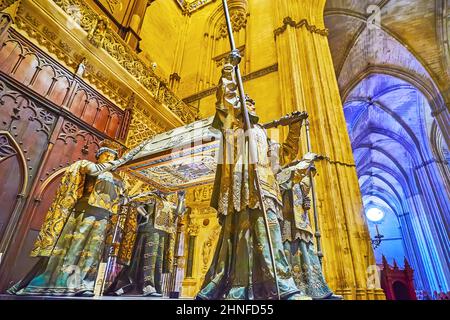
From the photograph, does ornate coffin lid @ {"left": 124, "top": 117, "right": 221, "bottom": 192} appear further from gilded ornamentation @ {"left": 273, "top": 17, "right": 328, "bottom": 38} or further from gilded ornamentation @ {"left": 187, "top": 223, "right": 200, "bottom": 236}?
gilded ornamentation @ {"left": 273, "top": 17, "right": 328, "bottom": 38}

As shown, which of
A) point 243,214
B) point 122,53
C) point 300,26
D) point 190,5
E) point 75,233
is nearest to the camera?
point 243,214

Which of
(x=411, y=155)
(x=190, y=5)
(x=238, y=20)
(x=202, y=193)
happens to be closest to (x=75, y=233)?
(x=202, y=193)

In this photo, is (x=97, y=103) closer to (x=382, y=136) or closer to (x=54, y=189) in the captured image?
(x=54, y=189)

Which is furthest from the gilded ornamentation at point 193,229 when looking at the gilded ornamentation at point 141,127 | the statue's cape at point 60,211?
the statue's cape at point 60,211

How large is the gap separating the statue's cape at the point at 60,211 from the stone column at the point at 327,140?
413 cm

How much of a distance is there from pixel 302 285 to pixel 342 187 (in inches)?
132

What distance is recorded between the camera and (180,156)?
3477 mm

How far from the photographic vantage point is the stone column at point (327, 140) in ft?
13.6

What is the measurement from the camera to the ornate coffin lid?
11.1 ft

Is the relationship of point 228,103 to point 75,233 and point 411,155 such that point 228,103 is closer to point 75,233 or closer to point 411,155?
point 75,233

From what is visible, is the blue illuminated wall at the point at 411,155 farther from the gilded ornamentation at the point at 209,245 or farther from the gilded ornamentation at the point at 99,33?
the gilded ornamentation at the point at 99,33

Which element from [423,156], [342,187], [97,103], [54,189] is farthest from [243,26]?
[423,156]

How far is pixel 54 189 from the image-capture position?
402 centimetres

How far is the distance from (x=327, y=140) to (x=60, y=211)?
5.13m
